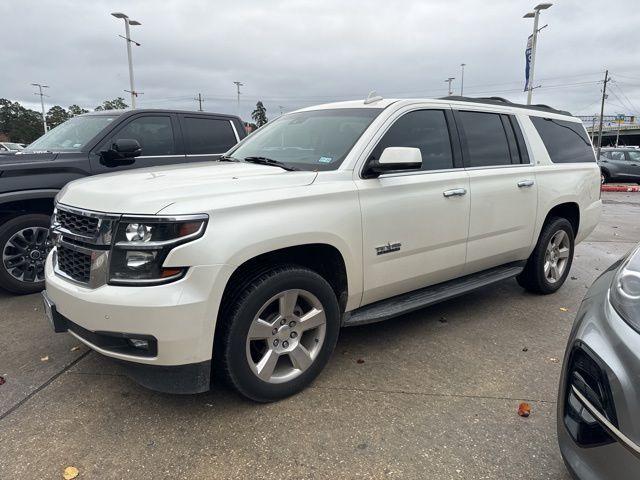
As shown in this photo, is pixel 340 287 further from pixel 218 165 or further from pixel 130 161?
pixel 130 161

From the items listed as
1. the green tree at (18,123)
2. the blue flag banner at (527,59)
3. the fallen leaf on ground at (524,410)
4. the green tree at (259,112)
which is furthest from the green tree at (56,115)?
the fallen leaf on ground at (524,410)

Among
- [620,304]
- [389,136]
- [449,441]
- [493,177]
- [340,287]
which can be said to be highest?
[389,136]

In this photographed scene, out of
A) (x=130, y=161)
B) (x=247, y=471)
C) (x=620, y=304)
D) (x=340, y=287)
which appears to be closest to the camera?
(x=620, y=304)

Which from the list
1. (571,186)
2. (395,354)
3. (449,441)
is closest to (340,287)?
(395,354)

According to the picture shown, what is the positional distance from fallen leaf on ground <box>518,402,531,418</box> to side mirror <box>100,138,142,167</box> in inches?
163

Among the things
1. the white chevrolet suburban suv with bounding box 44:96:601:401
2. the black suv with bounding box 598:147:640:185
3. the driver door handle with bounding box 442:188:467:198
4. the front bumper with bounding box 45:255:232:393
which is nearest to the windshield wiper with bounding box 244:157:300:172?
the white chevrolet suburban suv with bounding box 44:96:601:401

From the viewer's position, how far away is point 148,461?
2400 mm

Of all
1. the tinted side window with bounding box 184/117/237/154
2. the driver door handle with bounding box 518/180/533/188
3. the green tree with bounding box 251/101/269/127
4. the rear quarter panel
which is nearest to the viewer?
the driver door handle with bounding box 518/180/533/188

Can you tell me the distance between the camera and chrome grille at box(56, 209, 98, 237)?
2.61 m

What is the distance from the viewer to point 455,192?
368 centimetres

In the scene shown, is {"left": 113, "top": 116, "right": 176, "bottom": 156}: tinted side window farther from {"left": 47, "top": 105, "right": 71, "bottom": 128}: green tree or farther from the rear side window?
{"left": 47, "top": 105, "right": 71, "bottom": 128}: green tree

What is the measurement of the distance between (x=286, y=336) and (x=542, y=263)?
3.10 meters

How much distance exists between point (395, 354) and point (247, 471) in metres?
1.59

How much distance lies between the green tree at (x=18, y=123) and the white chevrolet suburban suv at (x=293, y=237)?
71.6m
